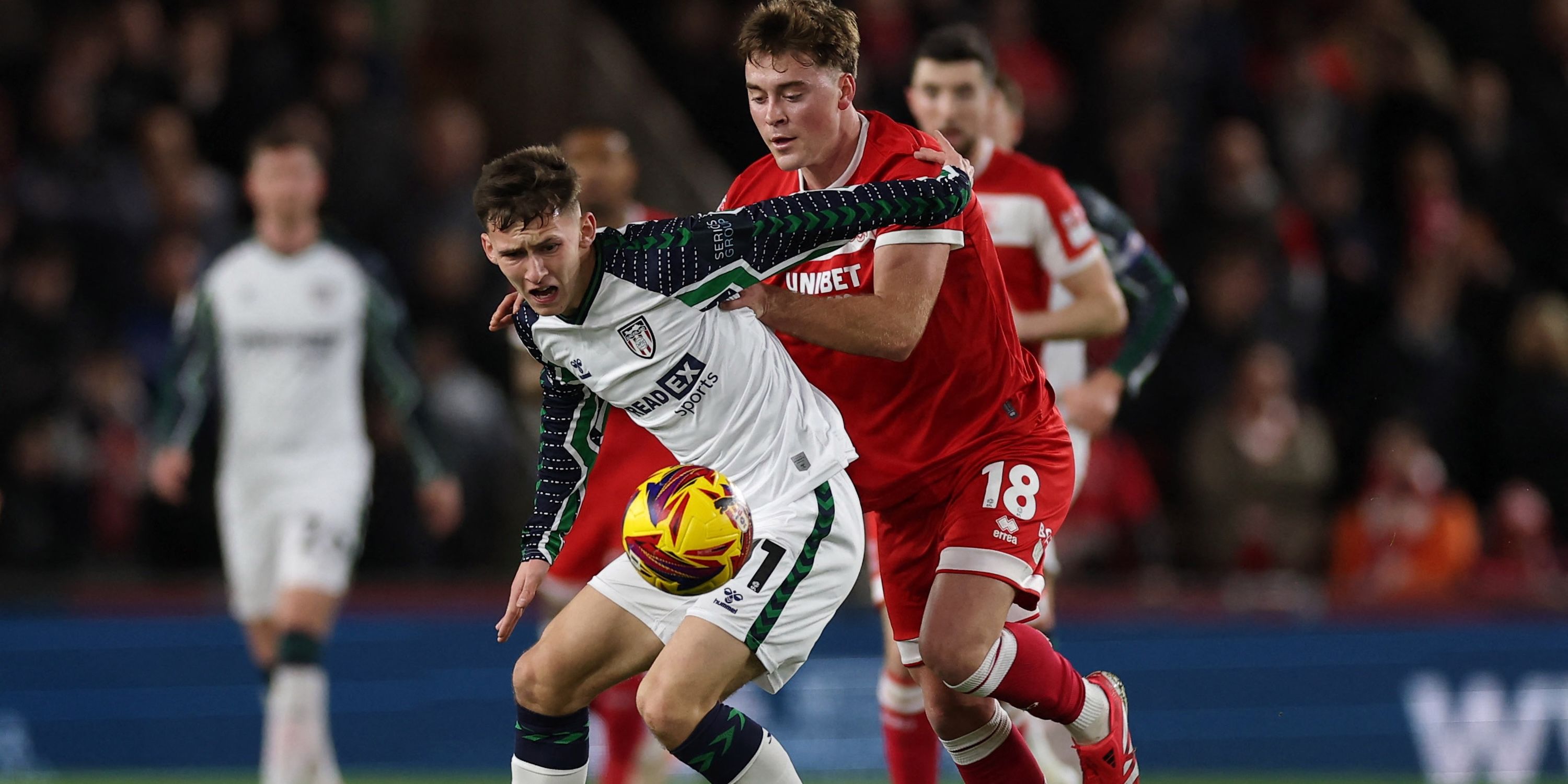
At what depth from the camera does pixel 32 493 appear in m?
10.1

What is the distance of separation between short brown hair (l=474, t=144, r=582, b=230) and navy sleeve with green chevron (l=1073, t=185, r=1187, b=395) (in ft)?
8.37

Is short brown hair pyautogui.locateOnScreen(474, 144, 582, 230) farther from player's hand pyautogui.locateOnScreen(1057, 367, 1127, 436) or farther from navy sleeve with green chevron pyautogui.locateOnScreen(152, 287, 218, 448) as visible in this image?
navy sleeve with green chevron pyautogui.locateOnScreen(152, 287, 218, 448)

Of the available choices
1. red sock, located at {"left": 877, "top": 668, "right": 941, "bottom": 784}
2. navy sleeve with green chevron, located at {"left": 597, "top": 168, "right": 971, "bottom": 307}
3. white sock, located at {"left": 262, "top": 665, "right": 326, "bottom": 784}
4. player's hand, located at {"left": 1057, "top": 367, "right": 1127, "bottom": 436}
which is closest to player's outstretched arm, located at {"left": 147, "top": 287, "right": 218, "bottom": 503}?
white sock, located at {"left": 262, "top": 665, "right": 326, "bottom": 784}

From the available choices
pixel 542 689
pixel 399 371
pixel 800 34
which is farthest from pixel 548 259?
pixel 399 371

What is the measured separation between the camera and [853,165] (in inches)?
213

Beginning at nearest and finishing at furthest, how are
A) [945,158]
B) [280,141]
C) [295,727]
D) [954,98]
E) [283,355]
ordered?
[945,158] < [954,98] < [295,727] < [280,141] < [283,355]

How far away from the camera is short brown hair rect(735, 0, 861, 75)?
207 inches

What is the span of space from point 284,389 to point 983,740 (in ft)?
14.0

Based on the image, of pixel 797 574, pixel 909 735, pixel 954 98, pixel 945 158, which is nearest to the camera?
pixel 797 574

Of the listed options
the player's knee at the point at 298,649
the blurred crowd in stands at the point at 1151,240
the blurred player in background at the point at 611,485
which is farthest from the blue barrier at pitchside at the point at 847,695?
the blurred player in background at the point at 611,485

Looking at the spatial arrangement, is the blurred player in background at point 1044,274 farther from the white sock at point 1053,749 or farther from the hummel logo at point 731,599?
the hummel logo at point 731,599

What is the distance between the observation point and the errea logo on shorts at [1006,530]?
5.39 m

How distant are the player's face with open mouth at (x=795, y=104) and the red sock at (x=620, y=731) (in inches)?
111

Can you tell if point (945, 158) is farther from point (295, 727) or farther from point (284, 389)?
point (284, 389)
